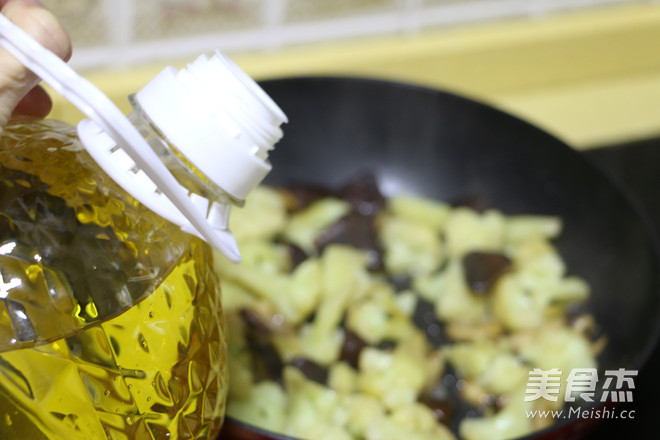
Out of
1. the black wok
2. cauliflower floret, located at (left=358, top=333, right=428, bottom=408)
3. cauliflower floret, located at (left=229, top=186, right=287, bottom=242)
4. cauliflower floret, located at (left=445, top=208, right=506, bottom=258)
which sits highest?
the black wok

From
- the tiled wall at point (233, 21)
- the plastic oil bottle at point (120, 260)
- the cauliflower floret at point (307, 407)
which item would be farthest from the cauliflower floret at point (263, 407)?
the tiled wall at point (233, 21)

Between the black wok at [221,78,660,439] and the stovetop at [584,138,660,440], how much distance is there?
43mm

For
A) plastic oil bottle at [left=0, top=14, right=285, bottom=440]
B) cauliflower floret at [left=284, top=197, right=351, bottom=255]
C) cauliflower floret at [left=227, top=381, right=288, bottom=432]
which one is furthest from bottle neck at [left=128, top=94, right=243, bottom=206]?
cauliflower floret at [left=284, top=197, right=351, bottom=255]

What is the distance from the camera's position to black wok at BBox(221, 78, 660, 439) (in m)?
0.71

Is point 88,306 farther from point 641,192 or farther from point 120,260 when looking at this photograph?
point 641,192

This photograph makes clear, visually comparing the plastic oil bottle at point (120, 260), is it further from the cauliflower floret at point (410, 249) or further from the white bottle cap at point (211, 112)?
the cauliflower floret at point (410, 249)

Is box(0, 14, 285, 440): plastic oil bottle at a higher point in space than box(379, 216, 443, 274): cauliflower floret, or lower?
lower

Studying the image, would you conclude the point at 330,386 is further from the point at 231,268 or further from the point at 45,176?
the point at 45,176

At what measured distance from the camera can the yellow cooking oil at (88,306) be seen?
36 cm

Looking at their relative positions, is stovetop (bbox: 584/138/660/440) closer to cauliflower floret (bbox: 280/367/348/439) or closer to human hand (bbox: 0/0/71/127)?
cauliflower floret (bbox: 280/367/348/439)

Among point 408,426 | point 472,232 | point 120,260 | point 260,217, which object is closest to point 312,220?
point 260,217

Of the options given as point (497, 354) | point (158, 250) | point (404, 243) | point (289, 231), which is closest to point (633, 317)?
point (497, 354)

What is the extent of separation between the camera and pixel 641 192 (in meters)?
0.86

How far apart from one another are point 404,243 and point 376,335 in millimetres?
133
